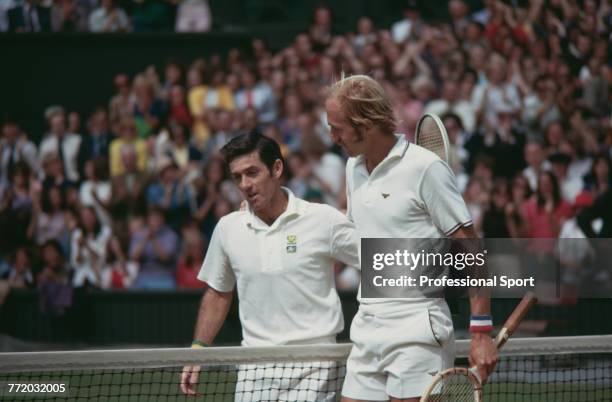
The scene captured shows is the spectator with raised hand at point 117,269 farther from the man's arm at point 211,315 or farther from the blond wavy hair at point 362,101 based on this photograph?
the blond wavy hair at point 362,101

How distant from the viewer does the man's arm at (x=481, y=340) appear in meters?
4.31

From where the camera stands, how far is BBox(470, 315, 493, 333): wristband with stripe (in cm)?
429

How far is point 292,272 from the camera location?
5.01 meters

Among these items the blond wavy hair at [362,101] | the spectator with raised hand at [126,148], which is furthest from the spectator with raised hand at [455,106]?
the blond wavy hair at [362,101]

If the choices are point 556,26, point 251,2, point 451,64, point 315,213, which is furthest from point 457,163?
point 315,213

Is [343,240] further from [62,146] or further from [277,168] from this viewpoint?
[62,146]

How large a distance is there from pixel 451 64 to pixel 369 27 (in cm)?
179

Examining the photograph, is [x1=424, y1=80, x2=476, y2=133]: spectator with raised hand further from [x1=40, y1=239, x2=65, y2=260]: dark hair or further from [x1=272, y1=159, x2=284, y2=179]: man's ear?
[x1=272, y1=159, x2=284, y2=179]: man's ear

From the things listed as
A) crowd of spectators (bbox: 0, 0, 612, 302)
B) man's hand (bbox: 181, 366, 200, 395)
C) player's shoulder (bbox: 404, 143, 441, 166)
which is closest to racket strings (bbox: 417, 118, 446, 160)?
player's shoulder (bbox: 404, 143, 441, 166)

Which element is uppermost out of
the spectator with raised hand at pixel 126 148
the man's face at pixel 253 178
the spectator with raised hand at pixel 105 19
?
the spectator with raised hand at pixel 105 19

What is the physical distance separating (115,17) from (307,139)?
473 centimetres

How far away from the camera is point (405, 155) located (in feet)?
14.8

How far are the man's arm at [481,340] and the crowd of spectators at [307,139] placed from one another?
6568 mm

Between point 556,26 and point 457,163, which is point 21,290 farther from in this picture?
point 556,26
